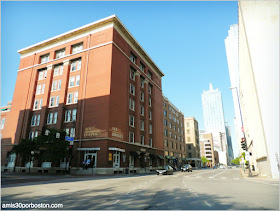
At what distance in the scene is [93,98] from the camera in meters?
33.5


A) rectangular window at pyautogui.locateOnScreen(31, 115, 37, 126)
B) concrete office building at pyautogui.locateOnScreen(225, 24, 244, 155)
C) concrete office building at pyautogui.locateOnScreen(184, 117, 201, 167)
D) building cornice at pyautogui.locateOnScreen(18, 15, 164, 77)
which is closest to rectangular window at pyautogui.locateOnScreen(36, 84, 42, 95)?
rectangular window at pyautogui.locateOnScreen(31, 115, 37, 126)

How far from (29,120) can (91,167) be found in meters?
19.3

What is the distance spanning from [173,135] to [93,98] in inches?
1749

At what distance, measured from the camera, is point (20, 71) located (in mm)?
45531

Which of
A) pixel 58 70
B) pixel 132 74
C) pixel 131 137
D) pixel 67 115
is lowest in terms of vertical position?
pixel 131 137

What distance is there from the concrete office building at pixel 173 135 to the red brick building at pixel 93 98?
1599 cm

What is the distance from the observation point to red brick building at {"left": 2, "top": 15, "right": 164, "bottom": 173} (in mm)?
31750

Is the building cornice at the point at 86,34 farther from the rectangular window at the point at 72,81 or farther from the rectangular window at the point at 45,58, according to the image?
the rectangular window at the point at 72,81

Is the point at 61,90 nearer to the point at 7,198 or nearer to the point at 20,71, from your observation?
the point at 20,71

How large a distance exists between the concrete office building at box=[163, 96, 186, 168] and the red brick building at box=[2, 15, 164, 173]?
52.5 ft

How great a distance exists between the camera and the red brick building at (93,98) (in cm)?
3175

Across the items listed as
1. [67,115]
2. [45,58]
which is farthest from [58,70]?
[67,115]

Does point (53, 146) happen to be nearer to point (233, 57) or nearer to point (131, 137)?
point (131, 137)

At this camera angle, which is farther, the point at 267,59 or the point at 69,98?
the point at 69,98
